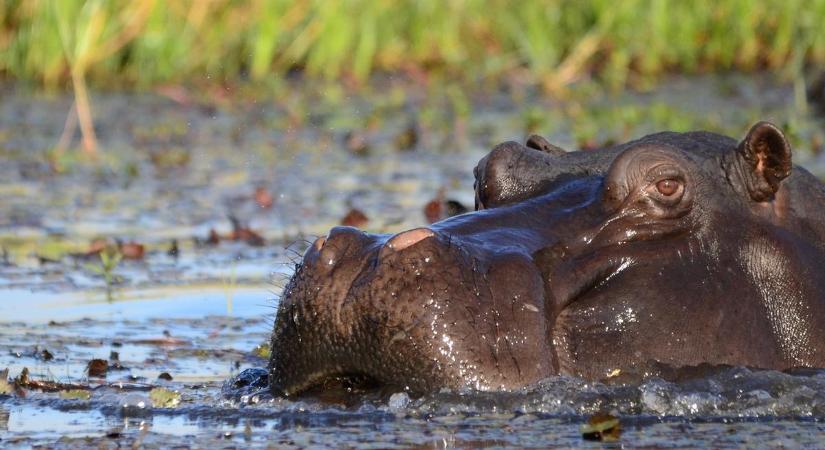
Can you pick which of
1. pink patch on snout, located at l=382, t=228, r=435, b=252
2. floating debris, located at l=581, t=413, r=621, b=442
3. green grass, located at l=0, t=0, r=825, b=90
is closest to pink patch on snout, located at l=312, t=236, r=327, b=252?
pink patch on snout, located at l=382, t=228, r=435, b=252

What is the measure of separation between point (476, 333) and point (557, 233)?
0.51 meters

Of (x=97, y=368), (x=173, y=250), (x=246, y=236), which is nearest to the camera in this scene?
(x=97, y=368)

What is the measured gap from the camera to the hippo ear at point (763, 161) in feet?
15.3

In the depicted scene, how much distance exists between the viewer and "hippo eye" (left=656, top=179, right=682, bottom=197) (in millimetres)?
4516

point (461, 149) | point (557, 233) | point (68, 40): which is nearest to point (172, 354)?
point (557, 233)

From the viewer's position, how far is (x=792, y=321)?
4613mm

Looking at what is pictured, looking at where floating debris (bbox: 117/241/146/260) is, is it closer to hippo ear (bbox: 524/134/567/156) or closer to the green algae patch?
hippo ear (bbox: 524/134/567/156)

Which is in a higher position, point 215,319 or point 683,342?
point 215,319

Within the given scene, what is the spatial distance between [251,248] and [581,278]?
3.90 meters

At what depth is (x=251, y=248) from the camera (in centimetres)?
806

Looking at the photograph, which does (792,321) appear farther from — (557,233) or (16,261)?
(16,261)

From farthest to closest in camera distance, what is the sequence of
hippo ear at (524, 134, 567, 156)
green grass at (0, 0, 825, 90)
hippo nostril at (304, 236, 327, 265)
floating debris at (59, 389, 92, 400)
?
1. green grass at (0, 0, 825, 90)
2. hippo ear at (524, 134, 567, 156)
3. floating debris at (59, 389, 92, 400)
4. hippo nostril at (304, 236, 327, 265)

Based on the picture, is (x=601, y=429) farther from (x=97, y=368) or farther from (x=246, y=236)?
(x=246, y=236)


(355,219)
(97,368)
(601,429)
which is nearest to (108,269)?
(355,219)
